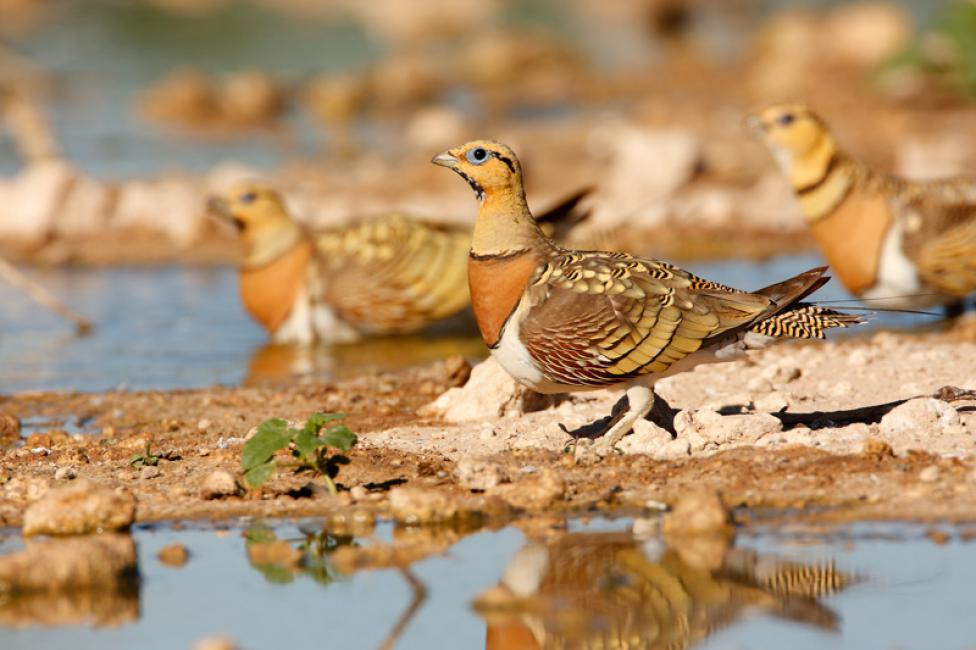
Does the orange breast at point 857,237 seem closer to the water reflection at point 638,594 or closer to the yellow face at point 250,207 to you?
the yellow face at point 250,207

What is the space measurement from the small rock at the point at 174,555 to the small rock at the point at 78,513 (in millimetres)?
305

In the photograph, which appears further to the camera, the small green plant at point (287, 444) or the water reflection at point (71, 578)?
the small green plant at point (287, 444)

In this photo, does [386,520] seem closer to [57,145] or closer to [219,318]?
[219,318]

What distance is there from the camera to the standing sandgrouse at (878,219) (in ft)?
32.6

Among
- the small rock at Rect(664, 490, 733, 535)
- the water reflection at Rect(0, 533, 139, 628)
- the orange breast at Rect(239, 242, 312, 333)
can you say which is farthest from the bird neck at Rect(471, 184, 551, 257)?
the orange breast at Rect(239, 242, 312, 333)

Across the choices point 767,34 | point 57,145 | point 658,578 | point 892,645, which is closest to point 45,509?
point 658,578

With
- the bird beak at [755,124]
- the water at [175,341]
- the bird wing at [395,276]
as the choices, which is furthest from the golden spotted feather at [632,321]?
the bird wing at [395,276]

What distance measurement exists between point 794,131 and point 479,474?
16.9ft

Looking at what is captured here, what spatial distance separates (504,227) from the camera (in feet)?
22.5

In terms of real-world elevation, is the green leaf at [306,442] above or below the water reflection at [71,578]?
above

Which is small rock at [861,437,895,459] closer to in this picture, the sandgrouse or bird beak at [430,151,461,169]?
bird beak at [430,151,461,169]

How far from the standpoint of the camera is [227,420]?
7.99 metres

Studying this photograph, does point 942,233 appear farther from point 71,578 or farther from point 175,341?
point 71,578

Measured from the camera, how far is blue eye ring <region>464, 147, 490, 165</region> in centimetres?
689
